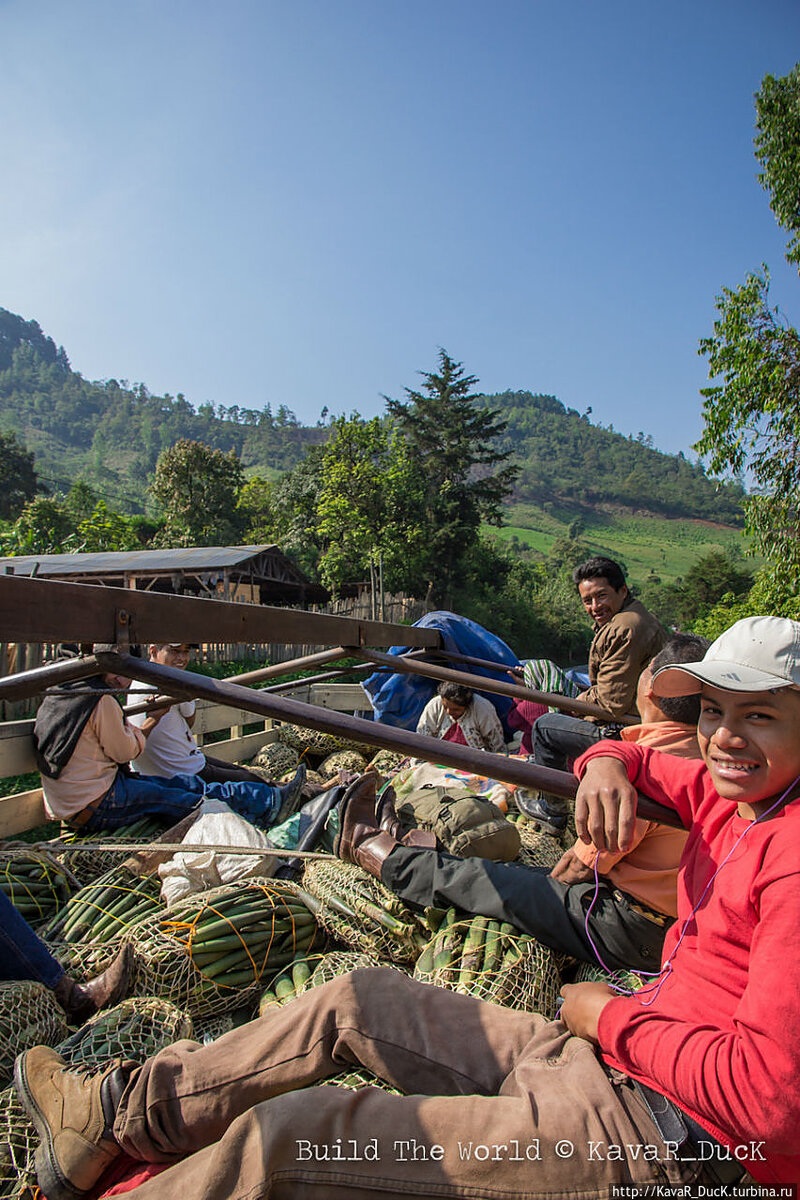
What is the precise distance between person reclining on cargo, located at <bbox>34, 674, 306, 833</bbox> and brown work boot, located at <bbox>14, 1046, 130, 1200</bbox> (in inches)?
72.5

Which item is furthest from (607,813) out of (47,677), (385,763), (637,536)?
(637,536)

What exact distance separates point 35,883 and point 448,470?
3586cm

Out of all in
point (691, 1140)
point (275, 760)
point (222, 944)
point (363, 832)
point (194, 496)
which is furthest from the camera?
point (194, 496)

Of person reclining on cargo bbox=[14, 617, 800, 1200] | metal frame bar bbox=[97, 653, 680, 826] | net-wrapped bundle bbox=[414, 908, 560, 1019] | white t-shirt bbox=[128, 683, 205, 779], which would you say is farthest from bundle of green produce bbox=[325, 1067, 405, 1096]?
white t-shirt bbox=[128, 683, 205, 779]

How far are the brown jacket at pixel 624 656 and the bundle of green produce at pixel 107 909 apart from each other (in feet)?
8.42

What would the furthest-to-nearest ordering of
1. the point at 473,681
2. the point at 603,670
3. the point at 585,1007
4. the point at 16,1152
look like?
the point at 603,670
the point at 473,681
the point at 16,1152
the point at 585,1007

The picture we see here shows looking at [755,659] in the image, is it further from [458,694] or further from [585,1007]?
[458,694]

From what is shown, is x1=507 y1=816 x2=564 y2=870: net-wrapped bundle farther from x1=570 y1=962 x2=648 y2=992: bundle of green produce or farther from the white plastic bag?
the white plastic bag

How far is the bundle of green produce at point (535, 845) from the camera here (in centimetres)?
336

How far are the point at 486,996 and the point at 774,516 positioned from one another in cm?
1169

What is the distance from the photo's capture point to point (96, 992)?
2.39m

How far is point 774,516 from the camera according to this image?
11383mm

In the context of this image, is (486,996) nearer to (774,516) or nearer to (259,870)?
(259,870)

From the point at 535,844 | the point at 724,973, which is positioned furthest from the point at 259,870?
the point at 724,973
